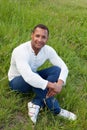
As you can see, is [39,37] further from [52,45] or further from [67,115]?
[52,45]

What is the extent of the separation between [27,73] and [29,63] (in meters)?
0.26

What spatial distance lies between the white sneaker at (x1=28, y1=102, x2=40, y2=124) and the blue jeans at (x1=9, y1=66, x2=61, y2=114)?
0.04 metres

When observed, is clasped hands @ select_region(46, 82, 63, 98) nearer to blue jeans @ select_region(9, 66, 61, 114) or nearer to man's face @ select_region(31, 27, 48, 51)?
blue jeans @ select_region(9, 66, 61, 114)

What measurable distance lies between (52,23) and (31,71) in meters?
2.75

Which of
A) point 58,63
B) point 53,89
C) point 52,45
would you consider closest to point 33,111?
point 53,89

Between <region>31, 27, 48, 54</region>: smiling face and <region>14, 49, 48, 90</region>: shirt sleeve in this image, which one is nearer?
<region>14, 49, 48, 90</region>: shirt sleeve

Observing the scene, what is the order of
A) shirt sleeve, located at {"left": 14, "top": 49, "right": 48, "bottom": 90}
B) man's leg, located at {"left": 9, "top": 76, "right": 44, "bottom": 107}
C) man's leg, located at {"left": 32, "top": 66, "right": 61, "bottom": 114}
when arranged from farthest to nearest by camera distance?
man's leg, located at {"left": 9, "top": 76, "right": 44, "bottom": 107}
man's leg, located at {"left": 32, "top": 66, "right": 61, "bottom": 114}
shirt sleeve, located at {"left": 14, "top": 49, "right": 48, "bottom": 90}

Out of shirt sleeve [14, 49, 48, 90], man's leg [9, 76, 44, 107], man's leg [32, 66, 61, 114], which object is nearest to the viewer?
shirt sleeve [14, 49, 48, 90]

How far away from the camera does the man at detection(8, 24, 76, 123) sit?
390 cm

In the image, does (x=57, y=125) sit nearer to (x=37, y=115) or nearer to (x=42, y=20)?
(x=37, y=115)

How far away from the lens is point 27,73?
388 centimetres

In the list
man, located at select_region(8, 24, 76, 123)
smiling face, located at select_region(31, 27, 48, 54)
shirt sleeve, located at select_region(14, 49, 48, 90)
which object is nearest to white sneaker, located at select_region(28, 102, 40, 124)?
man, located at select_region(8, 24, 76, 123)

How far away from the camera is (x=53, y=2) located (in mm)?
8359

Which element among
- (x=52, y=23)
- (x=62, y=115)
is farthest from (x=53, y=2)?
(x=62, y=115)
